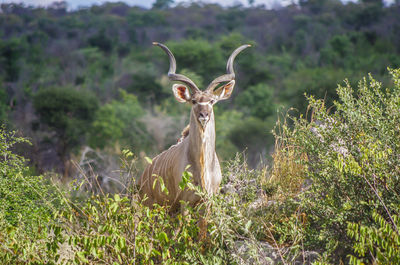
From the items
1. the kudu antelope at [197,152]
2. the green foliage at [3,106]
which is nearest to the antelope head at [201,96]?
the kudu antelope at [197,152]

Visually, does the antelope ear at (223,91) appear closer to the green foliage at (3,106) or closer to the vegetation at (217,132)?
the vegetation at (217,132)

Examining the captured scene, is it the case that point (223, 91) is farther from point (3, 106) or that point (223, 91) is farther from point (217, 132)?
point (217, 132)

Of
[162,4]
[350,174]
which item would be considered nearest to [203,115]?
[350,174]

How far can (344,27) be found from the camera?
116 ft

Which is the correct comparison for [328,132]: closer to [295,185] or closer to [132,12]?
[295,185]

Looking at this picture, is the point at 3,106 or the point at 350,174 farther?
the point at 3,106

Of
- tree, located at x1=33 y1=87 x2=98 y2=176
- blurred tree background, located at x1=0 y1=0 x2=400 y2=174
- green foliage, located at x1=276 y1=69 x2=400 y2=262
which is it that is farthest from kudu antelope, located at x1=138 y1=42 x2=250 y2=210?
tree, located at x1=33 y1=87 x2=98 y2=176

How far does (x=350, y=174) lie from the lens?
3539mm

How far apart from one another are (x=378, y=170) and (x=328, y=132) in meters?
0.55

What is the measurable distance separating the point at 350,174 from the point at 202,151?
123cm

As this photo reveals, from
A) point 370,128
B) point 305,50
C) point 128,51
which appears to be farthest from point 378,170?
point 128,51

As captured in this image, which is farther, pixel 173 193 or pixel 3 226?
pixel 173 193

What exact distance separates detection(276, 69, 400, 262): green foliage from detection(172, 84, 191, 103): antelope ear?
1.03m

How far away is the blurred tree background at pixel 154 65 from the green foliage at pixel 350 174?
124 inches
